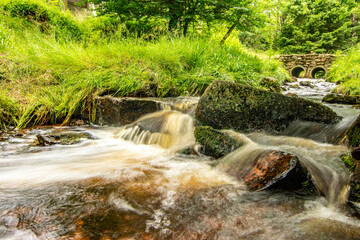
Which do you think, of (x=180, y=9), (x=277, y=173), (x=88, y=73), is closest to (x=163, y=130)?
(x=277, y=173)

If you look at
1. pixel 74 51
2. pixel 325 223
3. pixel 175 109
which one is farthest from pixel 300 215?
pixel 74 51

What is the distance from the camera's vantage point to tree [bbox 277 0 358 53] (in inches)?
673

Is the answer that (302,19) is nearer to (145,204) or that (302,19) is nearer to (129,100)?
(129,100)

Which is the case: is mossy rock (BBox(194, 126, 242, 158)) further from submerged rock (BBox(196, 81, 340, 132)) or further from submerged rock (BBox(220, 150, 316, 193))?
submerged rock (BBox(220, 150, 316, 193))

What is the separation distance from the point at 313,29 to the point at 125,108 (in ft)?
66.4

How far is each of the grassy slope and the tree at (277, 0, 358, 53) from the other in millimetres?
16319

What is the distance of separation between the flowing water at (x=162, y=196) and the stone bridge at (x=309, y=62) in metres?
15.1

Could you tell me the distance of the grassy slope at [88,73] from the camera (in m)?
3.55

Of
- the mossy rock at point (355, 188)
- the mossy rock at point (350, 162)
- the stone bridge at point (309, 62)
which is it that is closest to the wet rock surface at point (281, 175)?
the mossy rock at point (355, 188)

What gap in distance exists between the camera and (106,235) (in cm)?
108

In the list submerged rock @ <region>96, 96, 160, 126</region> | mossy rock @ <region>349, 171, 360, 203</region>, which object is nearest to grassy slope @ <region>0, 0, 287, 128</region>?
submerged rock @ <region>96, 96, 160, 126</region>

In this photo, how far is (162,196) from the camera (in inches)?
59.5

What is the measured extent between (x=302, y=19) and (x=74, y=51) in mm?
20127

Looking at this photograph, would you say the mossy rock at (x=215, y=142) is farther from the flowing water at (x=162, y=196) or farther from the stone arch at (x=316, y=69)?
the stone arch at (x=316, y=69)
